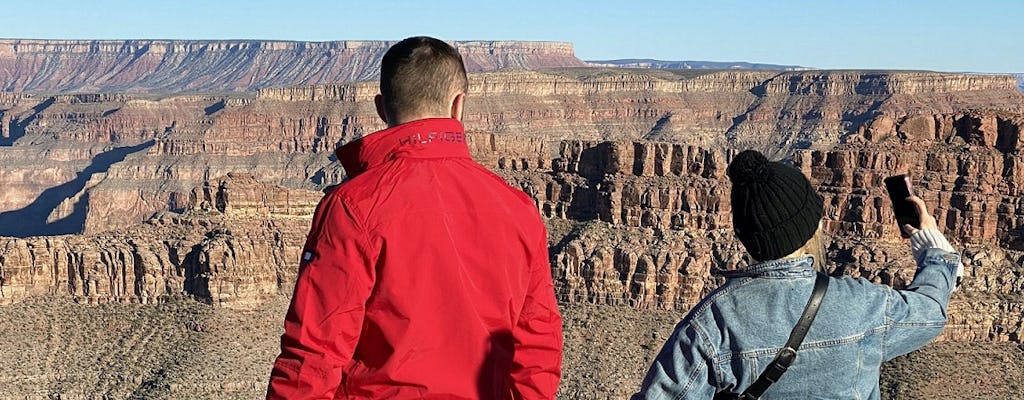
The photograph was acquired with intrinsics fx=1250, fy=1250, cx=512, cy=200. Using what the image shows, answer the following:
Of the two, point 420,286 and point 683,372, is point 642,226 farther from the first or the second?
point 420,286

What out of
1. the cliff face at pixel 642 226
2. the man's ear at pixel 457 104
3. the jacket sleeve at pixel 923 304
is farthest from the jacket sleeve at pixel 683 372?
the cliff face at pixel 642 226

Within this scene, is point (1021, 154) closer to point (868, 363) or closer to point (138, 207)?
point (868, 363)

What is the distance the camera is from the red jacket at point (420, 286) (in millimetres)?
6262

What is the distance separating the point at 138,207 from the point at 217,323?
94630 millimetres

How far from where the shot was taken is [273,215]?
64.2m

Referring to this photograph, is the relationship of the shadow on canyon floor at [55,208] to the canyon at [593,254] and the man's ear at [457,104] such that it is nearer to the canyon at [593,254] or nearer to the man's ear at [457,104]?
the canyon at [593,254]

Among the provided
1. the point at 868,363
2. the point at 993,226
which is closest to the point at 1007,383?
the point at 993,226

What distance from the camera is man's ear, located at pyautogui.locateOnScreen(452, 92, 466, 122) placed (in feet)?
23.2

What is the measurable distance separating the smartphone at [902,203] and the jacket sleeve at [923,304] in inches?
8.6

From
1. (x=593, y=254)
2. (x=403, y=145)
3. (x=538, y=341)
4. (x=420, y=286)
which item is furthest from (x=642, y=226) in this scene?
(x=420, y=286)

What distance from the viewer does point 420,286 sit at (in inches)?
258

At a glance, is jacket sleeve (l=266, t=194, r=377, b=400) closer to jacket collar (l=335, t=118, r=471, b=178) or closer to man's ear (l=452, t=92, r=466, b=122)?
jacket collar (l=335, t=118, r=471, b=178)

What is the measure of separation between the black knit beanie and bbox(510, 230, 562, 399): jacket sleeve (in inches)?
45.3

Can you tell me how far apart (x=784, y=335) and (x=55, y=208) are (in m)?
148
